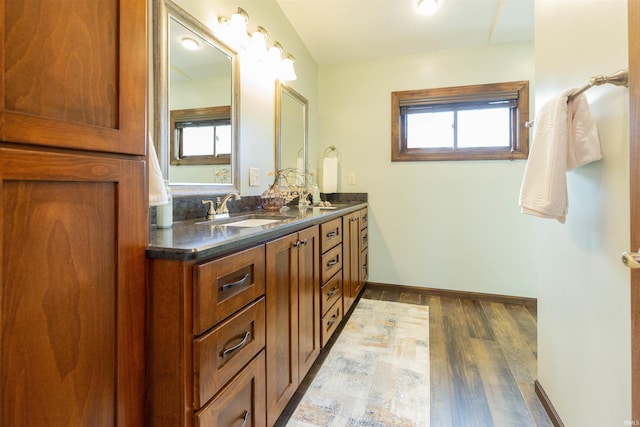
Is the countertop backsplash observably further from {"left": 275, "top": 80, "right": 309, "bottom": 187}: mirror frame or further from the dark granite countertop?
{"left": 275, "top": 80, "right": 309, "bottom": 187}: mirror frame

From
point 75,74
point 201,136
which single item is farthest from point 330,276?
point 75,74

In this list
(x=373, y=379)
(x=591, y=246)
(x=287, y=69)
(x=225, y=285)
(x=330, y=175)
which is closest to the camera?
(x=225, y=285)

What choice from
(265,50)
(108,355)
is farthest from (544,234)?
(265,50)

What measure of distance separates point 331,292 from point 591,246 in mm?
1279

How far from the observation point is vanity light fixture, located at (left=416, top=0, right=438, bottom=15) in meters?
2.15

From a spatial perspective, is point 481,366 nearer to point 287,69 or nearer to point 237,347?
point 237,347

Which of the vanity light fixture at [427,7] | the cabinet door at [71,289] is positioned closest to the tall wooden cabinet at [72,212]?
the cabinet door at [71,289]

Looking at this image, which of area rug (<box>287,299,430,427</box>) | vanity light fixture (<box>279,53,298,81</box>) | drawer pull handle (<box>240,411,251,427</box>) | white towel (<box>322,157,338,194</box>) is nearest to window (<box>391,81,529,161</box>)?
white towel (<box>322,157,338,194</box>)

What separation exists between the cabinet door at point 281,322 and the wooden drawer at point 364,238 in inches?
60.0

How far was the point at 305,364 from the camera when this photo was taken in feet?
4.91

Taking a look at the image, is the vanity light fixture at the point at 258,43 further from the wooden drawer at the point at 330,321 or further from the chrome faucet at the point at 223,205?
the wooden drawer at the point at 330,321

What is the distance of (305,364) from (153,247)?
1015 millimetres

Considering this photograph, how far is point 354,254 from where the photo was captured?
254 cm

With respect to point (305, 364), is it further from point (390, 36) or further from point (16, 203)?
point (390, 36)
